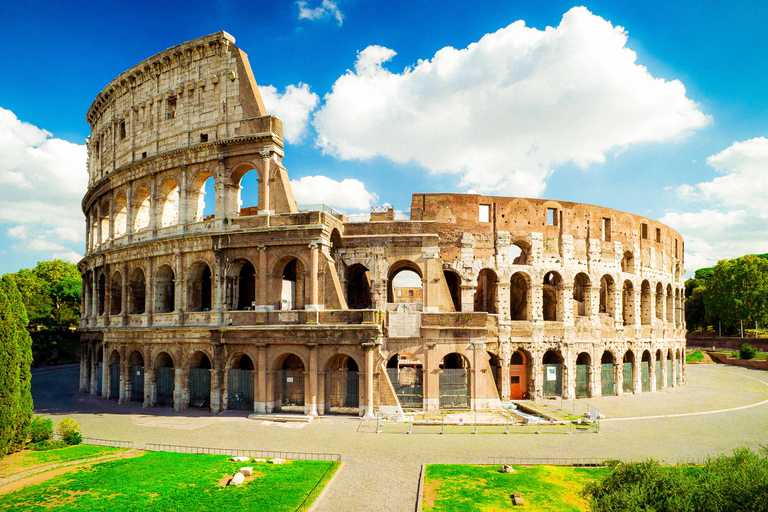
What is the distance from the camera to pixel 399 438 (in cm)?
2272

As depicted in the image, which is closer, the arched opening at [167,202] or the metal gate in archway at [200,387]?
the metal gate in archway at [200,387]

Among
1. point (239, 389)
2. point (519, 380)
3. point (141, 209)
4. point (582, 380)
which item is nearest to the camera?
point (239, 389)

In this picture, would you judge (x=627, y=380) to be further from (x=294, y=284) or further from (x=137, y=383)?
(x=137, y=383)

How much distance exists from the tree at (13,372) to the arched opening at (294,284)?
13695mm

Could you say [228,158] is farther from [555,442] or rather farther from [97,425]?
[555,442]

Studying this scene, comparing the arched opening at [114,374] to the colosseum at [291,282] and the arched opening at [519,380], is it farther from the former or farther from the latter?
the arched opening at [519,380]

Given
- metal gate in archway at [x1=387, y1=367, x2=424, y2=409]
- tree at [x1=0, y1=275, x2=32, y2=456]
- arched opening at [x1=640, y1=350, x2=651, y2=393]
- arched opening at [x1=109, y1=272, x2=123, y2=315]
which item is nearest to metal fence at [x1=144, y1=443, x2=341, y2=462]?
tree at [x1=0, y1=275, x2=32, y2=456]

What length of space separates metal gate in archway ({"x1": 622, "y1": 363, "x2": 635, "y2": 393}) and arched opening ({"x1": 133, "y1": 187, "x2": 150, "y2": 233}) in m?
37.1

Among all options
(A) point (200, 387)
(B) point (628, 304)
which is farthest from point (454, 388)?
(B) point (628, 304)

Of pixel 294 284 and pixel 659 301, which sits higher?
pixel 294 284

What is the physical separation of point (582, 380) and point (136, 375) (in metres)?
30.9

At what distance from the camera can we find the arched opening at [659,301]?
1689 inches

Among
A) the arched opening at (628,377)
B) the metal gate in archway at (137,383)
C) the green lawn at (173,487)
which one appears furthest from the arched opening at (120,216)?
the arched opening at (628,377)

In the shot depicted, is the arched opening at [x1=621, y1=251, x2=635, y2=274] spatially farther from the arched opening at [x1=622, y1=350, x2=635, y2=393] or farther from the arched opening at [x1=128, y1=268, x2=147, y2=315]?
the arched opening at [x1=128, y1=268, x2=147, y2=315]
